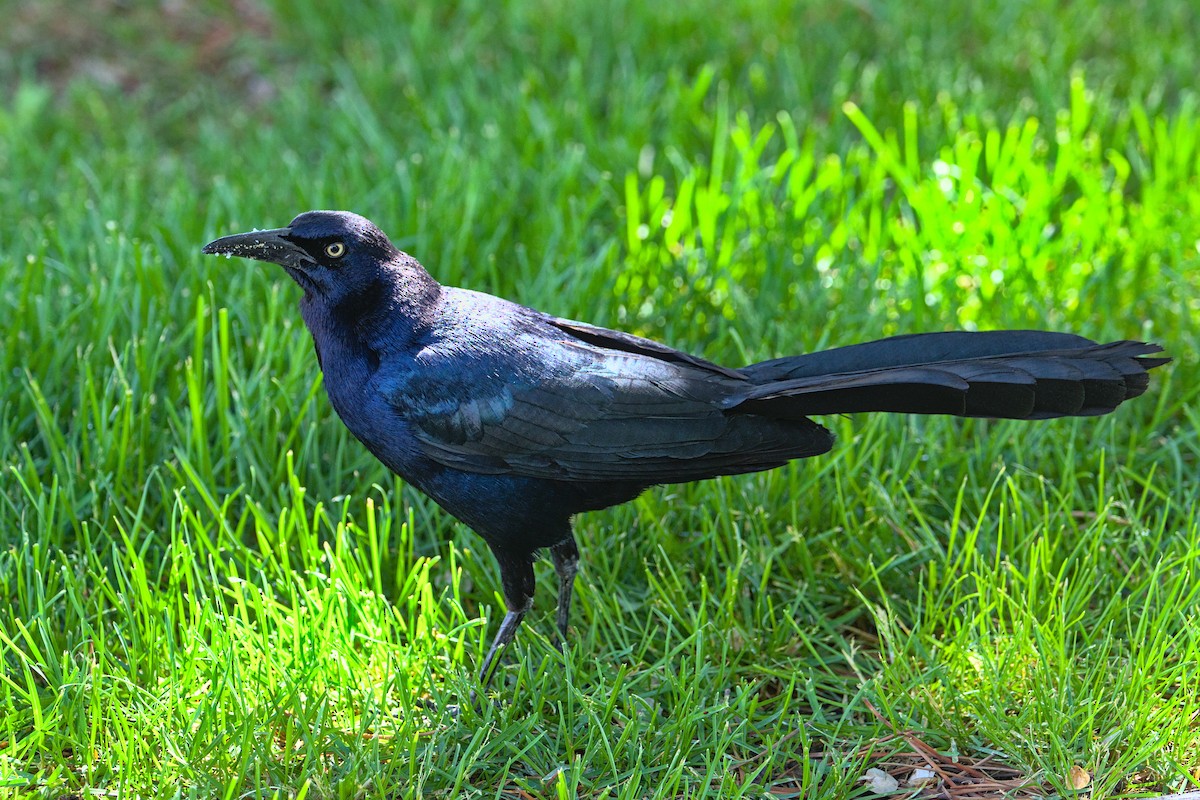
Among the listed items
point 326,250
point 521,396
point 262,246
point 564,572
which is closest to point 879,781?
point 564,572

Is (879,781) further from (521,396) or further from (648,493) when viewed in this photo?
(521,396)

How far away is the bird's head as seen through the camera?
2654mm

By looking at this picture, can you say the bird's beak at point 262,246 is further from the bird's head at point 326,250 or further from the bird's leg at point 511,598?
the bird's leg at point 511,598

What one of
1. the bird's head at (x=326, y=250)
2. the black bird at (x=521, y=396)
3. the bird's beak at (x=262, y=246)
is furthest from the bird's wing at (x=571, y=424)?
the bird's beak at (x=262, y=246)

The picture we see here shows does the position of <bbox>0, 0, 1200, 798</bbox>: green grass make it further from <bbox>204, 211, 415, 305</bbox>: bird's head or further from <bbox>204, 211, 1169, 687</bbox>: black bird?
<bbox>204, 211, 415, 305</bbox>: bird's head

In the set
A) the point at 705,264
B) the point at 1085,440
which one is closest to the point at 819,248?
the point at 705,264

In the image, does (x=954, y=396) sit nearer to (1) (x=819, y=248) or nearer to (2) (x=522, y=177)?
(1) (x=819, y=248)

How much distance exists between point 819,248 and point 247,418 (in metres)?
1.99

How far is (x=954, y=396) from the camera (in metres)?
Result: 2.41

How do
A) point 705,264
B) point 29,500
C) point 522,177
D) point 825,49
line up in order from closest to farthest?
point 29,500
point 705,264
point 522,177
point 825,49

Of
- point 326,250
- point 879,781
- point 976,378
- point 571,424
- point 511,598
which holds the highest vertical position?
point 326,250

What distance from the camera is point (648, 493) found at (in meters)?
3.27

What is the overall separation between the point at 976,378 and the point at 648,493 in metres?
1.10

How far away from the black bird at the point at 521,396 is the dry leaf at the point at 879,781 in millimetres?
687
